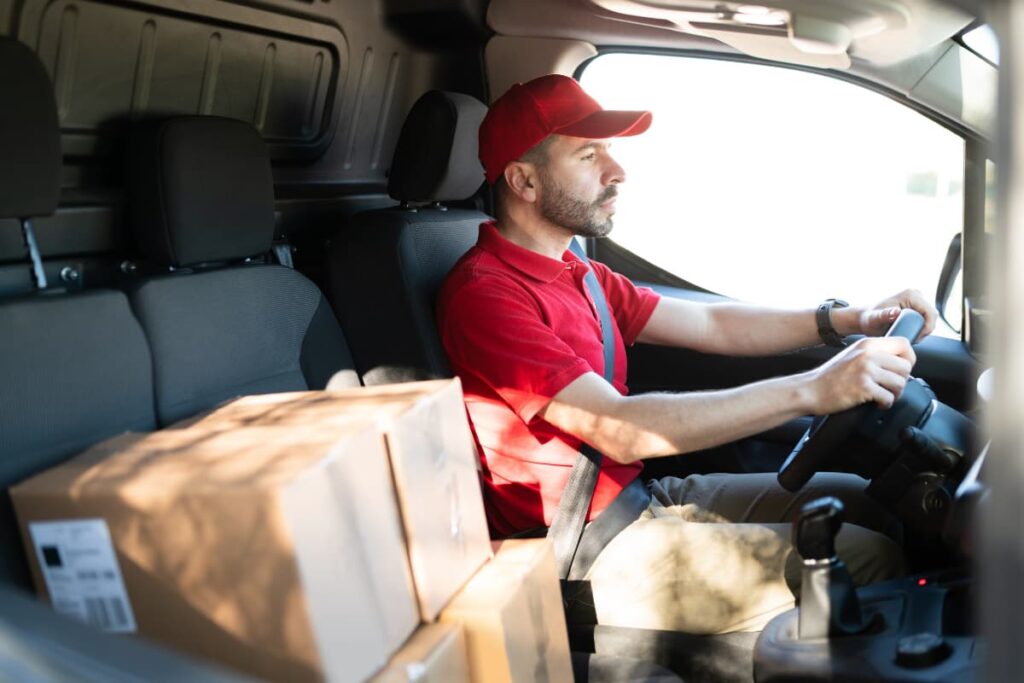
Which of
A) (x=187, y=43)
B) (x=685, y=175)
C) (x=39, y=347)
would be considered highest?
(x=187, y=43)

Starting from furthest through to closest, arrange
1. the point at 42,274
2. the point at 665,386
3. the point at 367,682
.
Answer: the point at 665,386, the point at 42,274, the point at 367,682

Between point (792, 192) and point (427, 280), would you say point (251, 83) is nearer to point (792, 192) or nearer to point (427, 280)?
point (427, 280)

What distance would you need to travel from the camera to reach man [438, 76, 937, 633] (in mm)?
2021

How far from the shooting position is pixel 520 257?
7.89 feet

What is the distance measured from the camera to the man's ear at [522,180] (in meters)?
2.46

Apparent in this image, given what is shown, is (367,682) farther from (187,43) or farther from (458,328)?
(187,43)

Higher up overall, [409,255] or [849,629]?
[409,255]

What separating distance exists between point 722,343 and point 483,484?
812mm

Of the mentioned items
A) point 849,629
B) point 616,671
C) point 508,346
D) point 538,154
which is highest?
point 538,154

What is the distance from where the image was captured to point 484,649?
147 centimetres

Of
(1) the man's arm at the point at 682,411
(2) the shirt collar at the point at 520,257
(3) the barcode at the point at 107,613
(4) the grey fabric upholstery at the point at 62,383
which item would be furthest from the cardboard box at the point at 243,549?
(2) the shirt collar at the point at 520,257

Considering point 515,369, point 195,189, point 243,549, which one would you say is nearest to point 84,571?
point 243,549

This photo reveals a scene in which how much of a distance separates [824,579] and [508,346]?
817mm

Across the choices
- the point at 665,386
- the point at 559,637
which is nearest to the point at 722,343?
the point at 665,386
